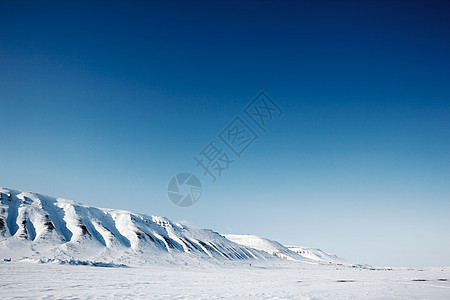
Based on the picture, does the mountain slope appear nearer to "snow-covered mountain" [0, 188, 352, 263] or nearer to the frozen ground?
"snow-covered mountain" [0, 188, 352, 263]

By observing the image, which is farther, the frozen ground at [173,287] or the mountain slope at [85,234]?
the mountain slope at [85,234]

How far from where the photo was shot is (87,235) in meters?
86.8

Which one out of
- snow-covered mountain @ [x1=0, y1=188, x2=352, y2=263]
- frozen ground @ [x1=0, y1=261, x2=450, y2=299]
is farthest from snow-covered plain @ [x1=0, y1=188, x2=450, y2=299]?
frozen ground @ [x1=0, y1=261, x2=450, y2=299]

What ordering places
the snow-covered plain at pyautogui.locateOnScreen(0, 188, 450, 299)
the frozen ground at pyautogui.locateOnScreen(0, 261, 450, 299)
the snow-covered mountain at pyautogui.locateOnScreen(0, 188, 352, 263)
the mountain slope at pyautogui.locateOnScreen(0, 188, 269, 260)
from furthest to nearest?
the mountain slope at pyautogui.locateOnScreen(0, 188, 269, 260)
the snow-covered mountain at pyautogui.locateOnScreen(0, 188, 352, 263)
the snow-covered plain at pyautogui.locateOnScreen(0, 188, 450, 299)
the frozen ground at pyautogui.locateOnScreen(0, 261, 450, 299)

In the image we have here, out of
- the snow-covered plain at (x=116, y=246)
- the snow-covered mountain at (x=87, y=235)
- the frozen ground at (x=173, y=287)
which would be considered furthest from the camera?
the snow-covered mountain at (x=87, y=235)

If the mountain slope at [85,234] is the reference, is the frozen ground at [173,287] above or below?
below

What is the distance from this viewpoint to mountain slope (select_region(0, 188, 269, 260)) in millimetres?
70125

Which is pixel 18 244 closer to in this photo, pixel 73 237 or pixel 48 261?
pixel 73 237

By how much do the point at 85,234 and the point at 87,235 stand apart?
0.70 m

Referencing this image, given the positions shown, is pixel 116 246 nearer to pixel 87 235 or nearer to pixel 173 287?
pixel 87 235

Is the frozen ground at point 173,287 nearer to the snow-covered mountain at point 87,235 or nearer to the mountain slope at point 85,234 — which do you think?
the snow-covered mountain at point 87,235

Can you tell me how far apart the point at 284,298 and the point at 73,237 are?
82.7 m

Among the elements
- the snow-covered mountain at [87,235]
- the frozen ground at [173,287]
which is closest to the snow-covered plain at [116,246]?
the snow-covered mountain at [87,235]

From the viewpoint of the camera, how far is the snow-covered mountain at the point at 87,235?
69688 mm
